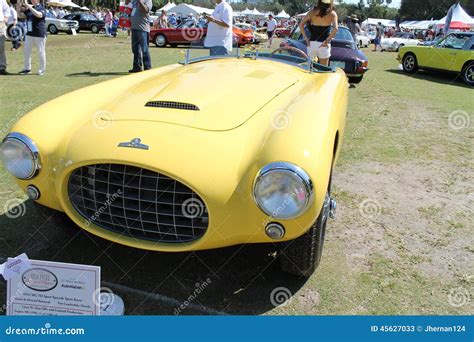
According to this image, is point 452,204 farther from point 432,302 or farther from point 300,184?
point 300,184

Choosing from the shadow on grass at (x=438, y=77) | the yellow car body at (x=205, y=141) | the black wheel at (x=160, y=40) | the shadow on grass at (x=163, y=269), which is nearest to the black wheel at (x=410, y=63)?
the shadow on grass at (x=438, y=77)

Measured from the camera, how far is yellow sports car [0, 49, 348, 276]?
220cm

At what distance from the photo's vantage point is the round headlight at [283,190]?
213 cm

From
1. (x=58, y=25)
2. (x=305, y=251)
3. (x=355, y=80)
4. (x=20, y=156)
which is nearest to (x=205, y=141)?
(x=305, y=251)

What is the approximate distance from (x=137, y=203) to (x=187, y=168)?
372 millimetres

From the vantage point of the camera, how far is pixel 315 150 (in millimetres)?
2281

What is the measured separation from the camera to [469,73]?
37.8 ft

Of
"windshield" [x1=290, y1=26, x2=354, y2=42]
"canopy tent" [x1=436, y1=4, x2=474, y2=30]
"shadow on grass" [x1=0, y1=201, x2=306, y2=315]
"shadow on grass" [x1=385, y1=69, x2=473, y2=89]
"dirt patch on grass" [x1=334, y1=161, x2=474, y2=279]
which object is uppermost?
"canopy tent" [x1=436, y1=4, x2=474, y2=30]

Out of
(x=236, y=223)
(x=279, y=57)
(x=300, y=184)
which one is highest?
(x=279, y=57)

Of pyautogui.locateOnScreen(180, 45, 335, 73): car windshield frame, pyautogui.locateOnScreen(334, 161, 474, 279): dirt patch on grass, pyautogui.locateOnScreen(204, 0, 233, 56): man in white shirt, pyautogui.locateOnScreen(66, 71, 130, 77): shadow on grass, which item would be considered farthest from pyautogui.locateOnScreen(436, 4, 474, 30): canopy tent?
pyautogui.locateOnScreen(180, 45, 335, 73): car windshield frame

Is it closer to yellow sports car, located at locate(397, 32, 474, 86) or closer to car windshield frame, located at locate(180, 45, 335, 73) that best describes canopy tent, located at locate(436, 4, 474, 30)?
yellow sports car, located at locate(397, 32, 474, 86)

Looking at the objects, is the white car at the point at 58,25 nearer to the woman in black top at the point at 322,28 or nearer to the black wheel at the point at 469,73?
the black wheel at the point at 469,73
